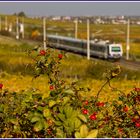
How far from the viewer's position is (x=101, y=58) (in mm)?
62844

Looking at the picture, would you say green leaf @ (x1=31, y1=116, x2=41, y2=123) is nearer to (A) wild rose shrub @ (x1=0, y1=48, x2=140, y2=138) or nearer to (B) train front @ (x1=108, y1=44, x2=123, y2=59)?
(A) wild rose shrub @ (x1=0, y1=48, x2=140, y2=138)

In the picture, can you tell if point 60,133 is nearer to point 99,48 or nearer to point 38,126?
point 38,126

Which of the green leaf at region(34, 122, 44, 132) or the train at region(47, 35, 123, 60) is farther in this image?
the train at region(47, 35, 123, 60)

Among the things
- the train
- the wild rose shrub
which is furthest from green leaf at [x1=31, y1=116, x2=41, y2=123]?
the train

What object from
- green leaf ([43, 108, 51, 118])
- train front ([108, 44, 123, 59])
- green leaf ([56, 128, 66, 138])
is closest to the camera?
green leaf ([56, 128, 66, 138])

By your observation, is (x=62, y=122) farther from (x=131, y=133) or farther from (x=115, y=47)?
(x=115, y=47)

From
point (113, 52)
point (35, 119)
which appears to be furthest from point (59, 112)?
point (113, 52)

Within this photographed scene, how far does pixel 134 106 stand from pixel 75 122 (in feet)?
5.82

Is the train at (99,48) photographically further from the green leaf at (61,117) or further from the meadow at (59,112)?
the green leaf at (61,117)

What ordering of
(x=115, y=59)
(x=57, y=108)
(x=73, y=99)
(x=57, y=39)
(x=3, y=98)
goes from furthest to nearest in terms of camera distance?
(x=57, y=39) < (x=115, y=59) < (x=3, y=98) < (x=73, y=99) < (x=57, y=108)

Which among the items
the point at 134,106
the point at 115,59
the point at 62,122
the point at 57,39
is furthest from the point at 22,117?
the point at 57,39

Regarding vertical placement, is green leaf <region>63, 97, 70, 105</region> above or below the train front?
above

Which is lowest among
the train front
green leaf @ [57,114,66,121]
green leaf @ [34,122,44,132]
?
the train front

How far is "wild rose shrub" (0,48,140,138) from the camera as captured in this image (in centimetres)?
407
